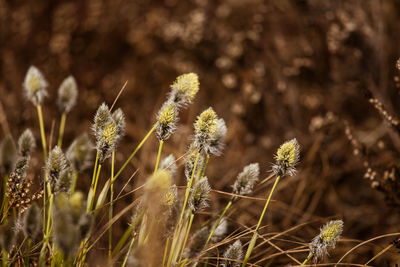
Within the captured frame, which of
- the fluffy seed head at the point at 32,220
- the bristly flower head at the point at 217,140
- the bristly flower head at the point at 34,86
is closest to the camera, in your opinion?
the fluffy seed head at the point at 32,220

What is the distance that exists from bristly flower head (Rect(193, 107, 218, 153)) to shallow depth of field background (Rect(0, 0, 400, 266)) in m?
0.99

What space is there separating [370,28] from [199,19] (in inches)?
45.7

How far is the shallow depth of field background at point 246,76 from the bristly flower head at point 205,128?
99 cm

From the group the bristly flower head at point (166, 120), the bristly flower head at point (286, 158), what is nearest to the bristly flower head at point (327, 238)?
the bristly flower head at point (286, 158)

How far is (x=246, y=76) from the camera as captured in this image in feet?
9.96

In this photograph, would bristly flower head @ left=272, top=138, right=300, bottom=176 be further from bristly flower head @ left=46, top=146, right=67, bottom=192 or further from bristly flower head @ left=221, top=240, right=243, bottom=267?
bristly flower head @ left=46, top=146, right=67, bottom=192

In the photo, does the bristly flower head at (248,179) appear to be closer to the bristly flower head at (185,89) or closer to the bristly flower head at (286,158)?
the bristly flower head at (286,158)

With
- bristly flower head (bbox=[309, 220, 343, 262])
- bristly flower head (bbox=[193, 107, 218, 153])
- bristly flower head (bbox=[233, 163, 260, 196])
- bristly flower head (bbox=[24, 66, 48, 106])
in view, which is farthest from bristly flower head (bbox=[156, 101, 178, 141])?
bristly flower head (bbox=[24, 66, 48, 106])

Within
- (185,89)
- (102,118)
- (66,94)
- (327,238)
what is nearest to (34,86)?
(66,94)

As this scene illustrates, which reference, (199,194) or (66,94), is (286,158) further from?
(66,94)

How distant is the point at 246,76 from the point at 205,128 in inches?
81.2

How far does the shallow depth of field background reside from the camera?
243 centimetres

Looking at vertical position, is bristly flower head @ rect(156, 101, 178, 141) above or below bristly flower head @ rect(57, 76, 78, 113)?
below

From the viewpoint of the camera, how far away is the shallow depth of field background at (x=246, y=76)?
2.43 m
